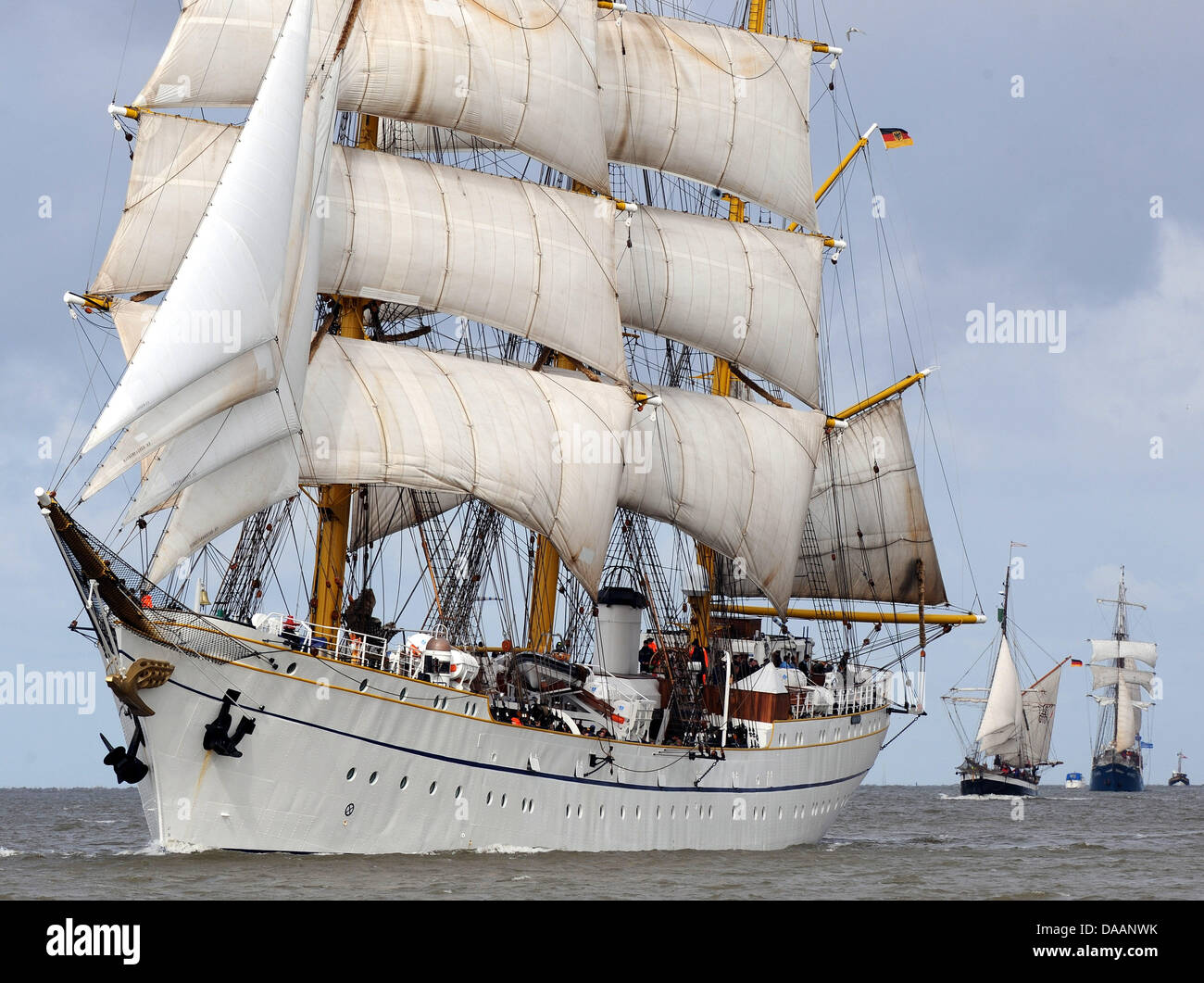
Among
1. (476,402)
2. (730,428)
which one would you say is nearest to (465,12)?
(476,402)

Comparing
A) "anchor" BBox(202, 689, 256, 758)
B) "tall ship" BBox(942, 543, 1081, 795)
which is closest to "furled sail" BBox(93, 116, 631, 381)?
"anchor" BBox(202, 689, 256, 758)

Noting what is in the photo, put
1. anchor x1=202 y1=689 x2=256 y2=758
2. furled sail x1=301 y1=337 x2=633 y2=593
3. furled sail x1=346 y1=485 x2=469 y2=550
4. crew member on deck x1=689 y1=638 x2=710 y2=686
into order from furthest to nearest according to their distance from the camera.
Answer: furled sail x1=346 y1=485 x2=469 y2=550 < crew member on deck x1=689 y1=638 x2=710 y2=686 < furled sail x1=301 y1=337 x2=633 y2=593 < anchor x1=202 y1=689 x2=256 y2=758

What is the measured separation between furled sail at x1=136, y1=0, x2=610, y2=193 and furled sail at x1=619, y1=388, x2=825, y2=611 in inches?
346

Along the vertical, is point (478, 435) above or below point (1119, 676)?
above

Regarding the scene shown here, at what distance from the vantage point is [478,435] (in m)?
38.2

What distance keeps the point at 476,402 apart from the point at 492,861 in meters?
12.6

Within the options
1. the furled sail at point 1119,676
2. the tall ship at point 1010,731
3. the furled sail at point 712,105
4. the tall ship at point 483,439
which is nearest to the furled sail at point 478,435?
the tall ship at point 483,439

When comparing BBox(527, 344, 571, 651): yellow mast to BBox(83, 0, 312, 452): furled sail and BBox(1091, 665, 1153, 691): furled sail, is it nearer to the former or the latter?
BBox(83, 0, 312, 452): furled sail

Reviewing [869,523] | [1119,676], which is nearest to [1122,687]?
[1119,676]

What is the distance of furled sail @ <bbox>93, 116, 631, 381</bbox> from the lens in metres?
38.2

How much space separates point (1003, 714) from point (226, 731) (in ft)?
330

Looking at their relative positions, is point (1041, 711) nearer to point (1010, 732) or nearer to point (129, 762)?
point (1010, 732)

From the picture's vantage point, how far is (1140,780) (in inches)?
6097

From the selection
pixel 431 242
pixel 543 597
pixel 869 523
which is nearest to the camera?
pixel 431 242
